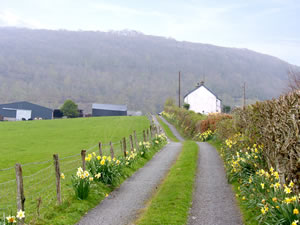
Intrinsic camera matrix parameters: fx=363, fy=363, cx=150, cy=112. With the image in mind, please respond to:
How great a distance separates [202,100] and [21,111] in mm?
41381

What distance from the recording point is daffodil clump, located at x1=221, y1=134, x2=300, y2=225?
684cm

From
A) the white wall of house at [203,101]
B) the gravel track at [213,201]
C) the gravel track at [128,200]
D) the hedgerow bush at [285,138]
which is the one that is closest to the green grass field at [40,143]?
the gravel track at [128,200]

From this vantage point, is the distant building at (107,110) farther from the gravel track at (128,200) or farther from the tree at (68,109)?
the gravel track at (128,200)

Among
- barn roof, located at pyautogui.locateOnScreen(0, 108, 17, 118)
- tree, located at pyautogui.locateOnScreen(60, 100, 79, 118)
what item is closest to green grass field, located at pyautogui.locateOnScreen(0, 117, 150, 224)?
barn roof, located at pyautogui.locateOnScreen(0, 108, 17, 118)

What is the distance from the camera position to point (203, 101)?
7988 centimetres

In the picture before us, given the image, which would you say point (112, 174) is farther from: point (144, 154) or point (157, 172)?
point (144, 154)

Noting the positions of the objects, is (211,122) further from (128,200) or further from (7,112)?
(7,112)

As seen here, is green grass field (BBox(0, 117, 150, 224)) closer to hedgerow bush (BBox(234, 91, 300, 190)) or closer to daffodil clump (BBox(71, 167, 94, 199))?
daffodil clump (BBox(71, 167, 94, 199))

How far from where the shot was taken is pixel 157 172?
1565cm

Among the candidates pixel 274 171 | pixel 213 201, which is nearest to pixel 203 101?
pixel 213 201

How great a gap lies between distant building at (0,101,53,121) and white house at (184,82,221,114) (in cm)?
3440

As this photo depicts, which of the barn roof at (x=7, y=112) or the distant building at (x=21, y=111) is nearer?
the barn roof at (x=7, y=112)

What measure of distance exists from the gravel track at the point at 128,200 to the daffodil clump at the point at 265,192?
2.86 meters

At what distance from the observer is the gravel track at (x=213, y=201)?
8617 millimetres
